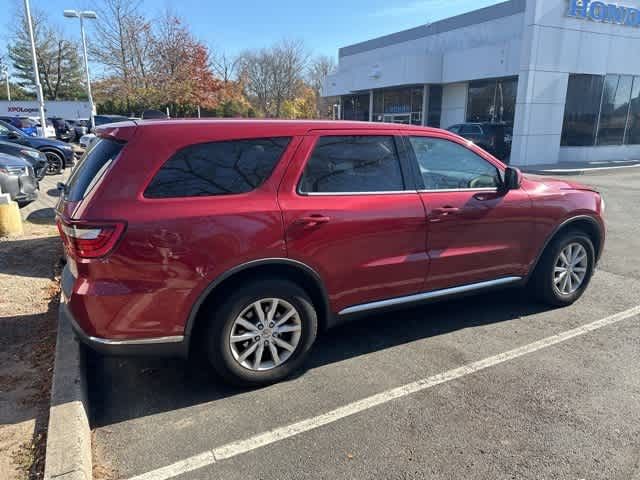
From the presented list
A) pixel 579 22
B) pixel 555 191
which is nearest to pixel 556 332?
pixel 555 191

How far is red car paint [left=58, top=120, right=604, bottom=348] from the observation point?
9.11 feet

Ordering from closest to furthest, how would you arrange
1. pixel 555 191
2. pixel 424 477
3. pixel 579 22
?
pixel 424 477 → pixel 555 191 → pixel 579 22

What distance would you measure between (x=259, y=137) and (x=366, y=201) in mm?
906

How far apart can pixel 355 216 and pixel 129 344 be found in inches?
67.5

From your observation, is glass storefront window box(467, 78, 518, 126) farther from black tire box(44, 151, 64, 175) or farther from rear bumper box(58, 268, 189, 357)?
rear bumper box(58, 268, 189, 357)

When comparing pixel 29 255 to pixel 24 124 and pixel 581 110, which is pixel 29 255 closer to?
pixel 581 110

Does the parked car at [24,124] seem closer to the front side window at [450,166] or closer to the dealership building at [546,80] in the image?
the dealership building at [546,80]

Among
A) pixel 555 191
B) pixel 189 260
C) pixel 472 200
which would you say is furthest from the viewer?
pixel 555 191

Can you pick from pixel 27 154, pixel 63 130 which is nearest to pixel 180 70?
pixel 63 130

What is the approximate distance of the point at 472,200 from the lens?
13.1ft

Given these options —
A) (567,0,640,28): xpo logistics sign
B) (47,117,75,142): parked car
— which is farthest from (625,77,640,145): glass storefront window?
(47,117,75,142): parked car

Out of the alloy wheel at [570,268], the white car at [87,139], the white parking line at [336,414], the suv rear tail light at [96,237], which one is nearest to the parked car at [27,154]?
the white car at [87,139]

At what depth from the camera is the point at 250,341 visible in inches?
127

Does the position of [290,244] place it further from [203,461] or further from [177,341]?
[203,461]
